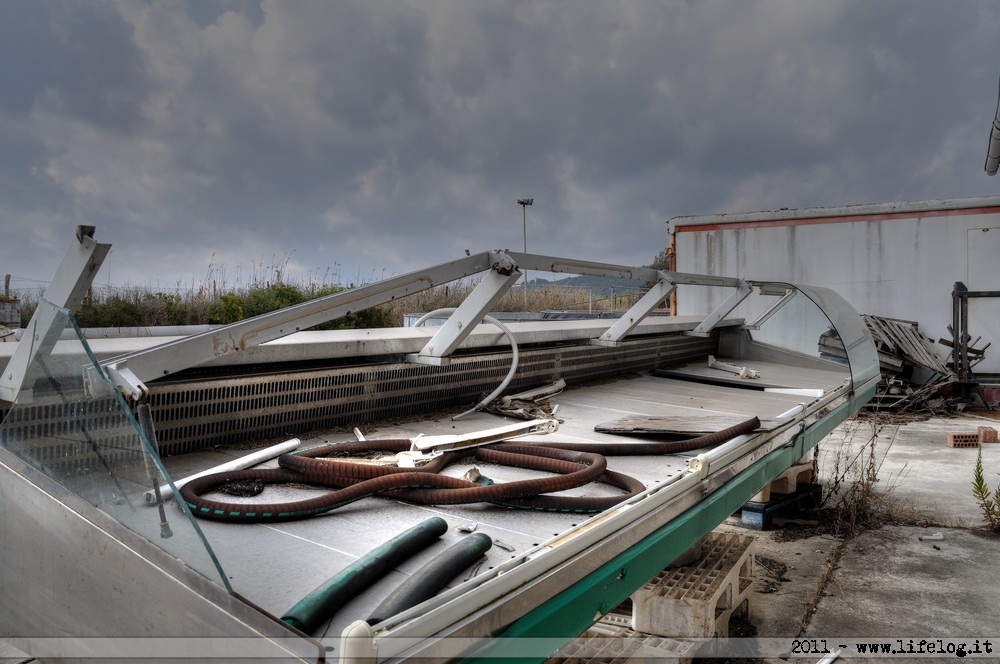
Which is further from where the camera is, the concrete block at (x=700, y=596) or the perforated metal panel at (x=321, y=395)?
the concrete block at (x=700, y=596)

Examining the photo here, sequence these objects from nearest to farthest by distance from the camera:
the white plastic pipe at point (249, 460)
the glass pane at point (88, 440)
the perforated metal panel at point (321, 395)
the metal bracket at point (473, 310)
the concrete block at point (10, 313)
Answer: the glass pane at point (88, 440)
the white plastic pipe at point (249, 460)
the perforated metal panel at point (321, 395)
the metal bracket at point (473, 310)
the concrete block at point (10, 313)

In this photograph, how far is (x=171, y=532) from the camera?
42.8 inches

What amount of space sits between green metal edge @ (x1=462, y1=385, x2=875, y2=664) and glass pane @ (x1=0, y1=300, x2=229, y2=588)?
0.51 meters

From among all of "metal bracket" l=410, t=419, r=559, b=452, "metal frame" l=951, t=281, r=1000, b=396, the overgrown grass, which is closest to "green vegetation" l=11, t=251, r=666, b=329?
the overgrown grass

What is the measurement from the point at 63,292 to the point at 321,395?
4.06ft

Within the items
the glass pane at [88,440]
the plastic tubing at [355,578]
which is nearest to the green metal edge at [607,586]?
the plastic tubing at [355,578]

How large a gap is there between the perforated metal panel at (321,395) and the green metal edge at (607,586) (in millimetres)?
1371

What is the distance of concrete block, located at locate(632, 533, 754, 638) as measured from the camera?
2.91 metres

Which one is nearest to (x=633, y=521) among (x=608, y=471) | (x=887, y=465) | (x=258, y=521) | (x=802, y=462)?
(x=608, y=471)

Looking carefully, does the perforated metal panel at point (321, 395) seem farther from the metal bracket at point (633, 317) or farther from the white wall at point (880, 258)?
the white wall at point (880, 258)

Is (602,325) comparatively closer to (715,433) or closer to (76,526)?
(715,433)

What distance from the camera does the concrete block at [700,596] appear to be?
115 inches

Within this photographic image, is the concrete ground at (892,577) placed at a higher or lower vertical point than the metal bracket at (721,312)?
lower

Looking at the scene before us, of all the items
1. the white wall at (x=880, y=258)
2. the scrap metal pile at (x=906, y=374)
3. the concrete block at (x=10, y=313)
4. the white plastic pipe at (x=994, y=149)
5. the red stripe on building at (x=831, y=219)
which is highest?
the white plastic pipe at (x=994, y=149)
